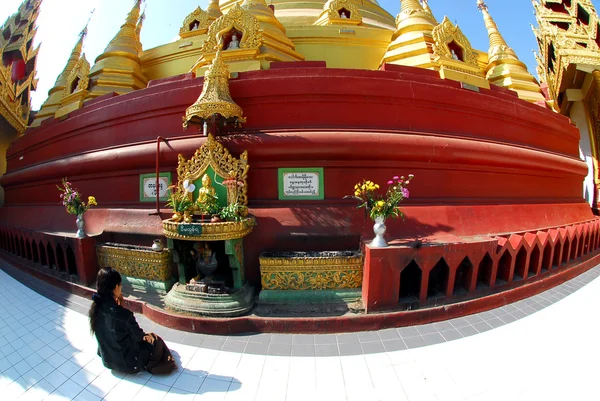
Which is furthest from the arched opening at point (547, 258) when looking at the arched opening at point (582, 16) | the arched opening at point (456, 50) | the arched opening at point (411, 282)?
the arched opening at point (582, 16)

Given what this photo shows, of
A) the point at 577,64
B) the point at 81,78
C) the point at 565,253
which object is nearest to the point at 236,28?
the point at 81,78

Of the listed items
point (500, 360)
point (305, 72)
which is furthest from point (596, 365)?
point (305, 72)

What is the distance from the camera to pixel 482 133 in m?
5.61

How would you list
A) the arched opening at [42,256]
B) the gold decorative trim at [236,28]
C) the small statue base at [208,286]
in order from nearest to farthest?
the small statue base at [208,286] → the arched opening at [42,256] → the gold decorative trim at [236,28]

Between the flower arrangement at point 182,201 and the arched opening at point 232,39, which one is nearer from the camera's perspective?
the flower arrangement at point 182,201

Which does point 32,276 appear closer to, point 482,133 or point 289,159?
point 289,159

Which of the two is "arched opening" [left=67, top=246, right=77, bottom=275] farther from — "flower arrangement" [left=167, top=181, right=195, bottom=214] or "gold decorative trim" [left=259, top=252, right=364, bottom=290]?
"gold decorative trim" [left=259, top=252, right=364, bottom=290]

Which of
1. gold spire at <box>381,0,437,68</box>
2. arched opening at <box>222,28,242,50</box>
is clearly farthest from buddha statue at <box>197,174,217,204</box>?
gold spire at <box>381,0,437,68</box>

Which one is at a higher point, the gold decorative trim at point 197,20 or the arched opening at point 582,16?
the arched opening at point 582,16

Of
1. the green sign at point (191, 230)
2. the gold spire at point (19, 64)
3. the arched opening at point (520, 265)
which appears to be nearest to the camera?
the green sign at point (191, 230)

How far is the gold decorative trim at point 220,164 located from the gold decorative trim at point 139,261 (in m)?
1.17

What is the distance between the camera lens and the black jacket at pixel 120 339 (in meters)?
2.52

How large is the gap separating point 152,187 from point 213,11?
8.64 metres

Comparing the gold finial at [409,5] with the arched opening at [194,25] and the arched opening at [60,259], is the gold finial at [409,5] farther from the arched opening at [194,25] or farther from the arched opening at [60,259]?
the arched opening at [60,259]
